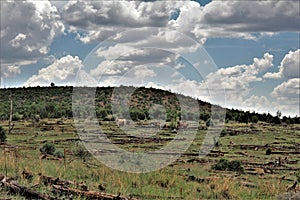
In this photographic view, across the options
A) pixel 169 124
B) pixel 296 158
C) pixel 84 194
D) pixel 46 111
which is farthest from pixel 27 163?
pixel 46 111

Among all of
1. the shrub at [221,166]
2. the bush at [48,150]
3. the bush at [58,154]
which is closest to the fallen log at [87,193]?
the shrub at [221,166]

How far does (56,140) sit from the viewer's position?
26344 millimetres

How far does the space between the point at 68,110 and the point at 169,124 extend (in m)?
13.0

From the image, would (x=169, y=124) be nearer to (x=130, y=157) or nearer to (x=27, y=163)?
(x=130, y=157)

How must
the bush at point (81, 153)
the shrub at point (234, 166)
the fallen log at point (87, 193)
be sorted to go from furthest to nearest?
the bush at point (81, 153)
the shrub at point (234, 166)
the fallen log at point (87, 193)

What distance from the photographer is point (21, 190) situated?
387 inches

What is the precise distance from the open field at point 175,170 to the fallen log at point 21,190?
140mm

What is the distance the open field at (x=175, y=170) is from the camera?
1188 cm

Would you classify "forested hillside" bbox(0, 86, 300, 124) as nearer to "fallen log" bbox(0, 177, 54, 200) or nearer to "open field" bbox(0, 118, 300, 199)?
"open field" bbox(0, 118, 300, 199)

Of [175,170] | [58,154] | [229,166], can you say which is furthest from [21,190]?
[229,166]

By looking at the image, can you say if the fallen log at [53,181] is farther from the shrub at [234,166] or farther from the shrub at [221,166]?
the shrub at [234,166]

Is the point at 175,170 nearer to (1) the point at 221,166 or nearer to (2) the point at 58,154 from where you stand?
(1) the point at 221,166

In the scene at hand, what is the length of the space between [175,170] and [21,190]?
7.22 metres

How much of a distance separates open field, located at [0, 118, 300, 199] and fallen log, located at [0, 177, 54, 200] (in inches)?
5.5
